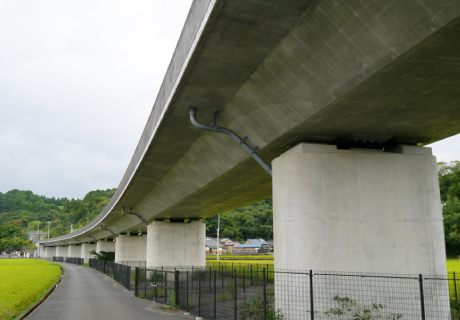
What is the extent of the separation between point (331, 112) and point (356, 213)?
10.1 feet

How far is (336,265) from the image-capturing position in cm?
1054

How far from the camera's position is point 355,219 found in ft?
35.8

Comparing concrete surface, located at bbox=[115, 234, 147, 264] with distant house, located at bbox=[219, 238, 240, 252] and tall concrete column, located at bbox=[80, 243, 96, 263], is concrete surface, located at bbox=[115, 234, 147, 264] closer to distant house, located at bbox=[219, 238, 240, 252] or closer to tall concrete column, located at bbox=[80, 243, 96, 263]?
tall concrete column, located at bbox=[80, 243, 96, 263]

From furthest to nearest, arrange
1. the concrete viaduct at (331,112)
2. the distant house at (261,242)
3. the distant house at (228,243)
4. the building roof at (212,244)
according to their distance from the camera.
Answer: the building roof at (212,244) < the distant house at (228,243) < the distant house at (261,242) < the concrete viaduct at (331,112)

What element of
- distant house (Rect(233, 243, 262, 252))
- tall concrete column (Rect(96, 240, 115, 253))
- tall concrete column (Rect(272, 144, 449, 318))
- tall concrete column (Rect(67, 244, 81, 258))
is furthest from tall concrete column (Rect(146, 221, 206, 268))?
distant house (Rect(233, 243, 262, 252))

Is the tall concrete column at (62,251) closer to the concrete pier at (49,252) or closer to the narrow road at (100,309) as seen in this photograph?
the concrete pier at (49,252)

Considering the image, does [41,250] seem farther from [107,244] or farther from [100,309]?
[100,309]

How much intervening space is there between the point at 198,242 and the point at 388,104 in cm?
2647

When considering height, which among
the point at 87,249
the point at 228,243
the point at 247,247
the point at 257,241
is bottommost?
the point at 247,247

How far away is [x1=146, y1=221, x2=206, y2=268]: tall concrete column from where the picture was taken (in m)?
32.4

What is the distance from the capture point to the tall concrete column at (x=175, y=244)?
3238cm

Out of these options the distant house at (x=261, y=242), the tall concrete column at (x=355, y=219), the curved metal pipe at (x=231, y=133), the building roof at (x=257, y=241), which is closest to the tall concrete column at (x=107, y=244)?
the distant house at (x=261, y=242)

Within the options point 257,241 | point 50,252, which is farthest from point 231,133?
point 50,252

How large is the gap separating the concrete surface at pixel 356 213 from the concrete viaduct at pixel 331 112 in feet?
0.09
